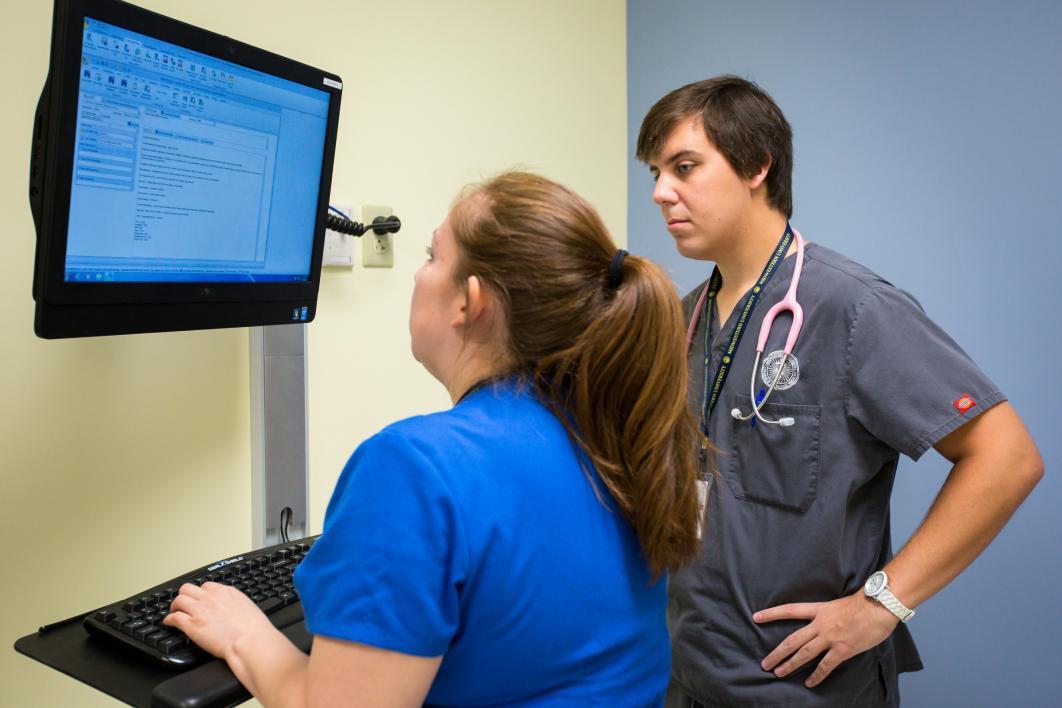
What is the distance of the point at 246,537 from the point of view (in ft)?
4.84

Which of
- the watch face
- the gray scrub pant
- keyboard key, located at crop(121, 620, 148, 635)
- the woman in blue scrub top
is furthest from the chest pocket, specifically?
keyboard key, located at crop(121, 620, 148, 635)

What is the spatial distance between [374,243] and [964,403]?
1.08 m

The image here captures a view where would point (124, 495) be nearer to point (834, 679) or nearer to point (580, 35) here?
point (834, 679)

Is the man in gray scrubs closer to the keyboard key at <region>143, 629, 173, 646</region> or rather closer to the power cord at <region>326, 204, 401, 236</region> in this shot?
the power cord at <region>326, 204, 401, 236</region>

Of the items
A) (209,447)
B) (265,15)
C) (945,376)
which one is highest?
(265,15)

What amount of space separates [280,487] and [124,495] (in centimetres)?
25

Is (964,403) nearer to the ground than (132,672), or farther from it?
farther from it

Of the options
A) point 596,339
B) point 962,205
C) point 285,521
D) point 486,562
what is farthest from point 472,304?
point 962,205

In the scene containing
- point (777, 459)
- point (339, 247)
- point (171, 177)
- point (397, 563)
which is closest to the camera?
point (397, 563)

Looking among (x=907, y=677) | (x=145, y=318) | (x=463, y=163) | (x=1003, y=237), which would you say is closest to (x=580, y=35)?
(x=463, y=163)

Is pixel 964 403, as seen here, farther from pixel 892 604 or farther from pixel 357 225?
pixel 357 225

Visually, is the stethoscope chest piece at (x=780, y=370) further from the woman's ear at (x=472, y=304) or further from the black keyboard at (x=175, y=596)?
the black keyboard at (x=175, y=596)

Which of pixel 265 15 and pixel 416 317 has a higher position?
pixel 265 15

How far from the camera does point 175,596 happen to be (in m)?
0.95
